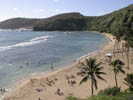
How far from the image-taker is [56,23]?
19812 centimetres

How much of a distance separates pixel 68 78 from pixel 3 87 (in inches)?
530

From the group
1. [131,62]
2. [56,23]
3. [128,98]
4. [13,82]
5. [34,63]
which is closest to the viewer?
[128,98]

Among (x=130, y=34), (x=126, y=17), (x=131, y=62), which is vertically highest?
(x=126, y=17)

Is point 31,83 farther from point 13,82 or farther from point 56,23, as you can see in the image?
point 56,23

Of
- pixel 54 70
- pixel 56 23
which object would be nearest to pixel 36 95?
pixel 54 70

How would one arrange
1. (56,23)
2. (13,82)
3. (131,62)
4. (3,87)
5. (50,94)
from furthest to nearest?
(56,23) < (131,62) < (13,82) < (3,87) < (50,94)

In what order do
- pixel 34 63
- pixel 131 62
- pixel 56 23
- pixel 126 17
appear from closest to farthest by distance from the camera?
pixel 131 62
pixel 34 63
pixel 126 17
pixel 56 23

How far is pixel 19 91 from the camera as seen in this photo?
1192 inches

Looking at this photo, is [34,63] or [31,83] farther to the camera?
[34,63]

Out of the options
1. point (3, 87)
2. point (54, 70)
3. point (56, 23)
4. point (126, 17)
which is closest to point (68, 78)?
point (54, 70)

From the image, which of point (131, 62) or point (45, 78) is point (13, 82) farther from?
point (131, 62)

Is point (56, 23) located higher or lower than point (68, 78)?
higher

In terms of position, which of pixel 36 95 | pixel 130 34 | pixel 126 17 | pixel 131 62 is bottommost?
pixel 36 95

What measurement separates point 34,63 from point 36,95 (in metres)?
22.1
